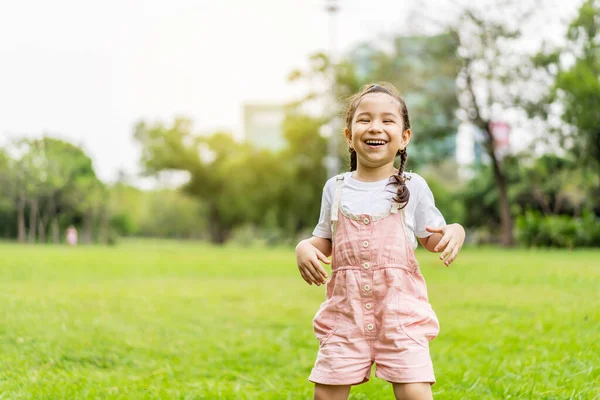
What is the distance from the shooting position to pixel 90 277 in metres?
11.9

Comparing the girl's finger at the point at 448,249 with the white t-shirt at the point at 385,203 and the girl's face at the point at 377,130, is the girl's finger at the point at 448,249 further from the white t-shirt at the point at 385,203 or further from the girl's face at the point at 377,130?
the girl's face at the point at 377,130

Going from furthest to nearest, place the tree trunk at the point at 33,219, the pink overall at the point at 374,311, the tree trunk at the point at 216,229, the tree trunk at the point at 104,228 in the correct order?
the tree trunk at the point at 216,229 < the tree trunk at the point at 104,228 < the tree trunk at the point at 33,219 < the pink overall at the point at 374,311

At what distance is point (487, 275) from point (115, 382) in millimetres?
8513

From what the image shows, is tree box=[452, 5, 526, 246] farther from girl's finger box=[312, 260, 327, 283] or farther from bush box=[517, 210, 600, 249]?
girl's finger box=[312, 260, 327, 283]

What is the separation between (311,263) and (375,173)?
0.47 m

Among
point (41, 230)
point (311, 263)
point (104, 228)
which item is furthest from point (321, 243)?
point (104, 228)

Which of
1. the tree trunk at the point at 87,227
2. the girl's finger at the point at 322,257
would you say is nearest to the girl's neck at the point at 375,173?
the girl's finger at the point at 322,257

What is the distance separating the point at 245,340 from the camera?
230 inches

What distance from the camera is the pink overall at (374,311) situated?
2.60 metres

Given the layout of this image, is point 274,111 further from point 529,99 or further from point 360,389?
point 360,389

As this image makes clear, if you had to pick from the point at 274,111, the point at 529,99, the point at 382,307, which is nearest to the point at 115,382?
the point at 382,307

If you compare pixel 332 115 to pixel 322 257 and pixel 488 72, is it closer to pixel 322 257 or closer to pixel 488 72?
pixel 488 72

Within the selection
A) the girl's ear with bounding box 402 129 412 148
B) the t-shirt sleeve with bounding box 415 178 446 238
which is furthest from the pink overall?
the girl's ear with bounding box 402 129 412 148

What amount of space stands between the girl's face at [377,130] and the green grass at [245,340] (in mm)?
1469
